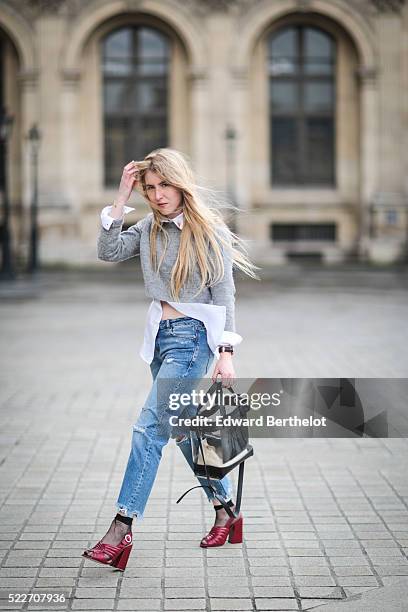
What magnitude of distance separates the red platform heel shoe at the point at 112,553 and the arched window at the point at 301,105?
3351 cm

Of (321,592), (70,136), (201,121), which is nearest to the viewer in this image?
(321,592)

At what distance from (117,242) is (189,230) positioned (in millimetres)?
349

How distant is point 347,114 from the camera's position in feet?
123

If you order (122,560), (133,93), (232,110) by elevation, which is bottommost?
(122,560)

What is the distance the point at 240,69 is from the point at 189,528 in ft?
104

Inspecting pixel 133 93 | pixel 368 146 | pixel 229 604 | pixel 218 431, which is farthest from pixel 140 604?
pixel 133 93

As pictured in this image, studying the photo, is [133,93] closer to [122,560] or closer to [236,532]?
[236,532]

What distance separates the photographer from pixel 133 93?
3741 cm

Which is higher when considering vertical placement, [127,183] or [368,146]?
[368,146]

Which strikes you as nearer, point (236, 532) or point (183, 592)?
point (183, 592)

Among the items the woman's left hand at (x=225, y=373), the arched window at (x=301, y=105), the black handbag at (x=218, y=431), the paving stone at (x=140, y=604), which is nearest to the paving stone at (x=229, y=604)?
the paving stone at (x=140, y=604)

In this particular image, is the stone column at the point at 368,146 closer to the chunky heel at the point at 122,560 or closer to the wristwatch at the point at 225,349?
the wristwatch at the point at 225,349

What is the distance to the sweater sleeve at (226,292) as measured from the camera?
5113 mm

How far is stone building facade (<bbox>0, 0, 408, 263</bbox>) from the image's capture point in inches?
1410
